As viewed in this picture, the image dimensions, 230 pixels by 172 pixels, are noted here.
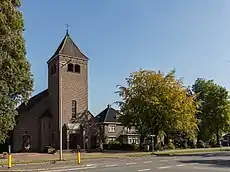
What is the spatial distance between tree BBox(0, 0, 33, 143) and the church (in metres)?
22.1

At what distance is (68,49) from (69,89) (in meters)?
6.85

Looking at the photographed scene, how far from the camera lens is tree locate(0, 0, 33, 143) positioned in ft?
98.8

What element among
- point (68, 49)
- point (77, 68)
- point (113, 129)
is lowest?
point (113, 129)

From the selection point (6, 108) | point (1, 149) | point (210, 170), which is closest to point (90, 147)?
point (1, 149)

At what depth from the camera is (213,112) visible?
7494cm

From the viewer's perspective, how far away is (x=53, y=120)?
5838cm

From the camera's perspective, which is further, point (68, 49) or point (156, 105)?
point (68, 49)

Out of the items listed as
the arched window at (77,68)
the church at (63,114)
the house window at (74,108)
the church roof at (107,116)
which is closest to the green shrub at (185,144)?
the church at (63,114)

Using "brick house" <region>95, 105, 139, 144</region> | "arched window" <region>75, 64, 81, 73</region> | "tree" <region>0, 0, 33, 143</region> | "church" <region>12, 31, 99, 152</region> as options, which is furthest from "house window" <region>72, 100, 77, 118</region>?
"tree" <region>0, 0, 33, 143</region>

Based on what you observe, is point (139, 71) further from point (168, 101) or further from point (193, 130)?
point (193, 130)

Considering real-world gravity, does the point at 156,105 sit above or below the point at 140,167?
above

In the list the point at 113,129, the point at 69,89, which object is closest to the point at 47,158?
the point at 69,89

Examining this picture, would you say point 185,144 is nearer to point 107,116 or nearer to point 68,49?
point 107,116

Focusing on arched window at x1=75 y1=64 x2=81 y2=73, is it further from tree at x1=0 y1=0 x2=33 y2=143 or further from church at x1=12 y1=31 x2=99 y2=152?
tree at x1=0 y1=0 x2=33 y2=143
